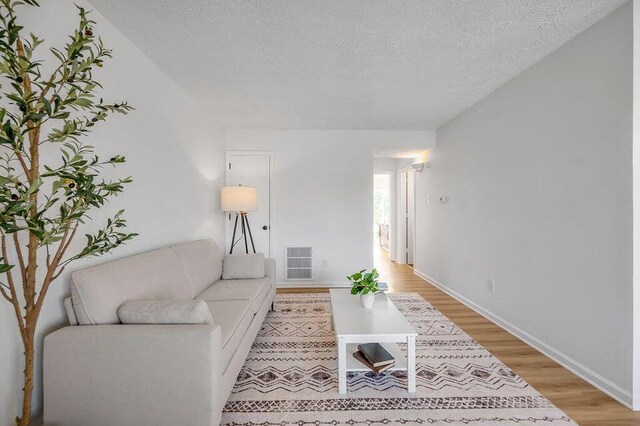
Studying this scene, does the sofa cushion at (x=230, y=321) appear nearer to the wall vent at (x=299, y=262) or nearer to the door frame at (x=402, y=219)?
the wall vent at (x=299, y=262)

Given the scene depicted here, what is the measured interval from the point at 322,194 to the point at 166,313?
3244 millimetres

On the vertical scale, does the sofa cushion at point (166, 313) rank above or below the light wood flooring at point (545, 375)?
above

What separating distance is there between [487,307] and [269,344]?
2369 millimetres

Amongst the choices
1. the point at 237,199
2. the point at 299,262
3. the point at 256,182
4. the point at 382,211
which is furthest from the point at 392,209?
the point at 382,211

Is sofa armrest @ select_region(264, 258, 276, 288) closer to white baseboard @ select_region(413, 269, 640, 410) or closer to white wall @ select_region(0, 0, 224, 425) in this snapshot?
white wall @ select_region(0, 0, 224, 425)

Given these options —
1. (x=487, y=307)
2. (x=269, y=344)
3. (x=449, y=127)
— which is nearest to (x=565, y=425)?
(x=487, y=307)

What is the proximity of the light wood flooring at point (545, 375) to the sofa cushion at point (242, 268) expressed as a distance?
216 centimetres

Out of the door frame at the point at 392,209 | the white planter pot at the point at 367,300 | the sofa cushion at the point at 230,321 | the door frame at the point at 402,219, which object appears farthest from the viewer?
the door frame at the point at 392,209

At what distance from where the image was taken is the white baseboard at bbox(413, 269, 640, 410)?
177 centimetres

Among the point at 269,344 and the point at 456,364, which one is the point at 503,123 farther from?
the point at 269,344

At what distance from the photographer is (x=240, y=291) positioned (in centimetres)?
255

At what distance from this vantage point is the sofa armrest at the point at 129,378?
1.36m

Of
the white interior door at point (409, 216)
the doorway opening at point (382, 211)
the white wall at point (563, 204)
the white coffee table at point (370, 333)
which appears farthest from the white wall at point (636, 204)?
the doorway opening at point (382, 211)

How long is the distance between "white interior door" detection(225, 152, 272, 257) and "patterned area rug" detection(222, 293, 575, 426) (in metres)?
1.97
